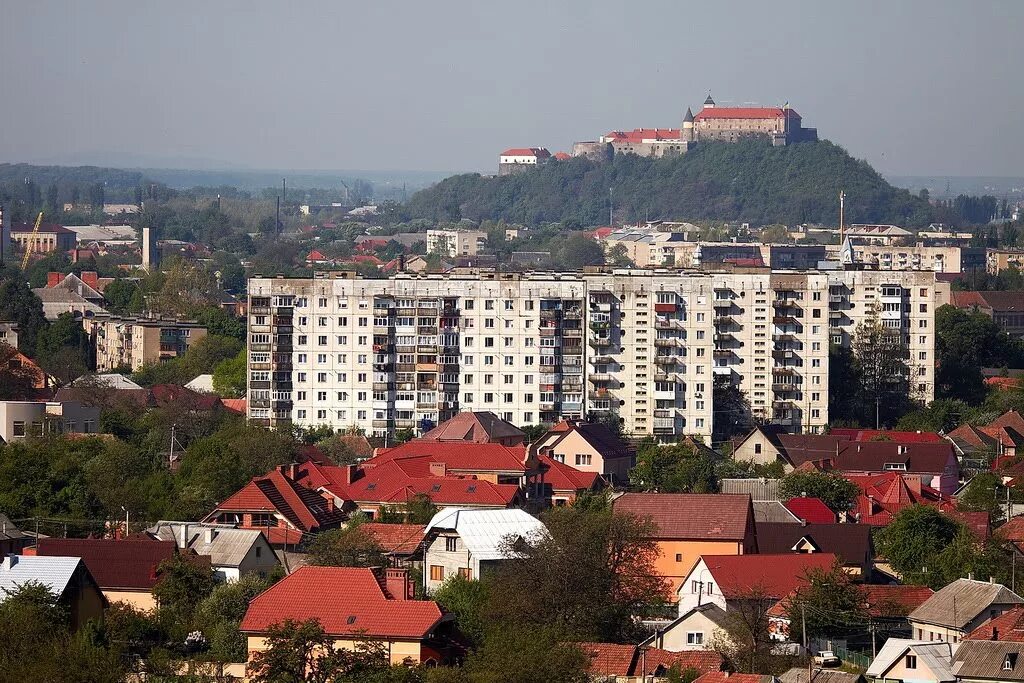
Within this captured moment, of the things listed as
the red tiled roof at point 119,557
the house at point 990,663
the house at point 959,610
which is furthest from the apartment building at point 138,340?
the house at point 990,663

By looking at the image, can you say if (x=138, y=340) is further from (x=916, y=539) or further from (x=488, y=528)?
(x=488, y=528)

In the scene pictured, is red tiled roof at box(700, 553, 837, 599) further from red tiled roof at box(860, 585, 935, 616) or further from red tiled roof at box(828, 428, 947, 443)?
red tiled roof at box(828, 428, 947, 443)

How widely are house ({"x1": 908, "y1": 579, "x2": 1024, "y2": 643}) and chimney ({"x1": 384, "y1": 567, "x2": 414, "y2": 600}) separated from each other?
20.8 ft

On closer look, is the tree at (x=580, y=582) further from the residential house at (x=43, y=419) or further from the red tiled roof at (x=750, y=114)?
the red tiled roof at (x=750, y=114)

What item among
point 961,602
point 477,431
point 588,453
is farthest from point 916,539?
point 477,431

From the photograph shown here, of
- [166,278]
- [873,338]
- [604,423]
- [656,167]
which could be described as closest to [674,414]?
[604,423]

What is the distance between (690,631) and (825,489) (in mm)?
12354

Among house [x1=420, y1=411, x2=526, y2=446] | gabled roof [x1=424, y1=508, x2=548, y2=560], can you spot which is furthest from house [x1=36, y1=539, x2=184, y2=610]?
house [x1=420, y1=411, x2=526, y2=446]

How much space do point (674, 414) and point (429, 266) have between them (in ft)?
224

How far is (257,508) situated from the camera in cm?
3528

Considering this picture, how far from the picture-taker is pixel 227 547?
32.0 metres

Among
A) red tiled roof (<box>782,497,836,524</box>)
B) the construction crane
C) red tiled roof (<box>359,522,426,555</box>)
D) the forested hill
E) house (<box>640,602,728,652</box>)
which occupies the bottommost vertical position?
house (<box>640,602,728,652</box>)

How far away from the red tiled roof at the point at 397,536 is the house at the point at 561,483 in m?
5.71

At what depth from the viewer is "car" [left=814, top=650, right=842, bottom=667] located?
26094 millimetres
